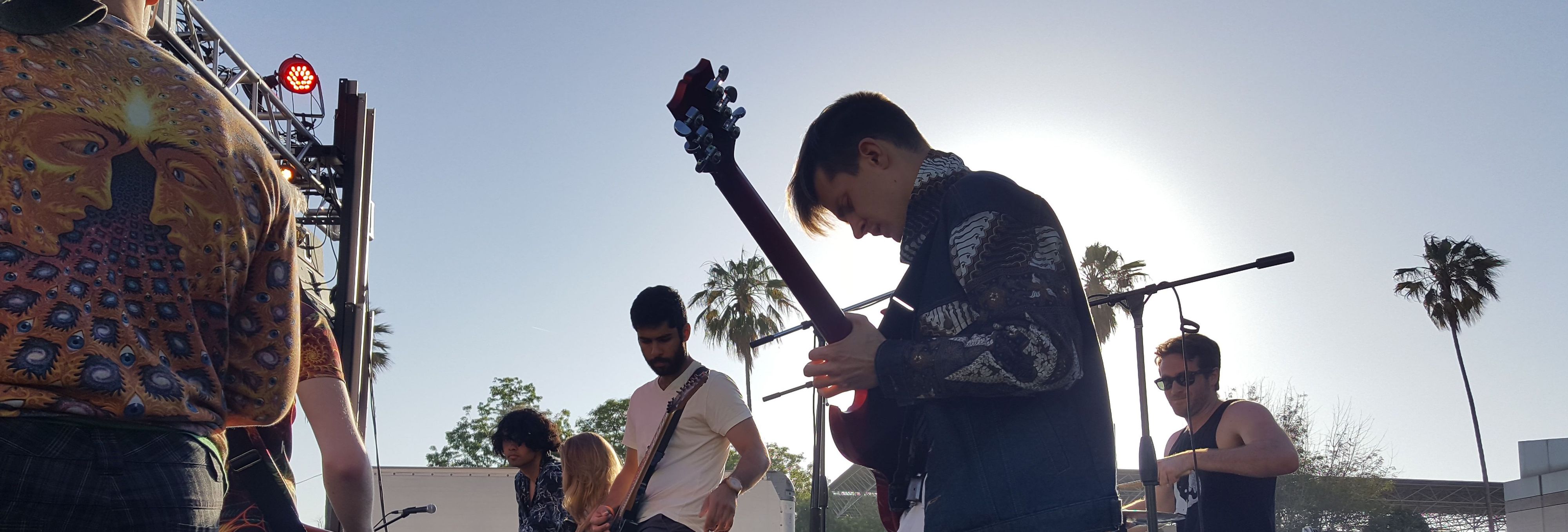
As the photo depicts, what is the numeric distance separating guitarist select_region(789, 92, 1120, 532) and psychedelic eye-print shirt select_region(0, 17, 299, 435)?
1.06 m

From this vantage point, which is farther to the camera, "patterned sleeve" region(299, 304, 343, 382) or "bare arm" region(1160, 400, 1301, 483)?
"bare arm" region(1160, 400, 1301, 483)

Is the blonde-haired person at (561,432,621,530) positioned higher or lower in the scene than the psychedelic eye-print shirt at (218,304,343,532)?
lower

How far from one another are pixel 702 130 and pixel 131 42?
1.15 meters

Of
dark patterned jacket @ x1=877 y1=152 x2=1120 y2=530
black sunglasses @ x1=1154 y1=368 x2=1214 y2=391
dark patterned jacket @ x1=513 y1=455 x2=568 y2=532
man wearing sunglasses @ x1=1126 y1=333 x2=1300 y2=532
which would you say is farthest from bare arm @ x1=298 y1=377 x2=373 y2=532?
dark patterned jacket @ x1=513 y1=455 x2=568 y2=532

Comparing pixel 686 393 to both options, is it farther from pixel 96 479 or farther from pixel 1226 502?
pixel 96 479

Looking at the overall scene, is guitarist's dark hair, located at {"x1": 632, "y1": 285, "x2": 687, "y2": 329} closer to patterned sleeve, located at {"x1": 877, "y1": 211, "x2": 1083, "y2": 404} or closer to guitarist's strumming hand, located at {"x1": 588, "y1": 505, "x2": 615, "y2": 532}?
guitarist's strumming hand, located at {"x1": 588, "y1": 505, "x2": 615, "y2": 532}

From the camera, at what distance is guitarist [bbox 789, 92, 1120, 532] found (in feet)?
6.31

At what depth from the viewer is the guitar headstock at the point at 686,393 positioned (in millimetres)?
4734

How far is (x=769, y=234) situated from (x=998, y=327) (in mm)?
856

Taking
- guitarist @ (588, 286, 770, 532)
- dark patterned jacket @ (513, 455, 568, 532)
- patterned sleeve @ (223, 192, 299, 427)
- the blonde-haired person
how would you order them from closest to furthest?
patterned sleeve @ (223, 192, 299, 427) → guitarist @ (588, 286, 770, 532) → the blonde-haired person → dark patterned jacket @ (513, 455, 568, 532)

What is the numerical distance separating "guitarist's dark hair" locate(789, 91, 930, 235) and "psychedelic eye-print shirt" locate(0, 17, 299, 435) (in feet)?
3.89

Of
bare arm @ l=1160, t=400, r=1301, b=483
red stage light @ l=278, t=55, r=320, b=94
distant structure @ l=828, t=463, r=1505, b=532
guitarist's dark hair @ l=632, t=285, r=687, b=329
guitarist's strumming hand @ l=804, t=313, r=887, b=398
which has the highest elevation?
red stage light @ l=278, t=55, r=320, b=94

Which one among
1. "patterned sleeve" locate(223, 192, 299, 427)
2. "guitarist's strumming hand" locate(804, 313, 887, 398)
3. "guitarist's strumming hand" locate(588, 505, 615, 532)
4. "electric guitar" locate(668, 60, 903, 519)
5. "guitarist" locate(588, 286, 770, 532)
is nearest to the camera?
"patterned sleeve" locate(223, 192, 299, 427)

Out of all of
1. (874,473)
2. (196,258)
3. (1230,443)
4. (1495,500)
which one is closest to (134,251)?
(196,258)
